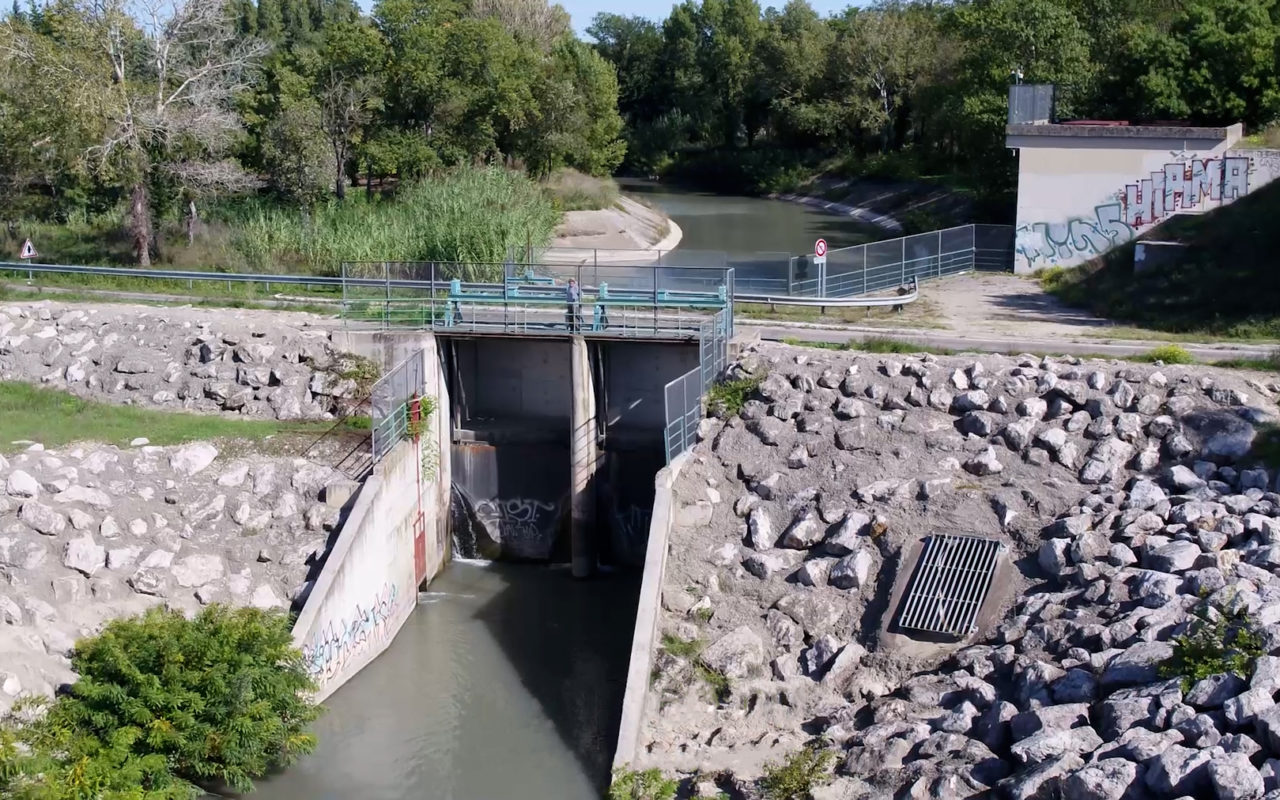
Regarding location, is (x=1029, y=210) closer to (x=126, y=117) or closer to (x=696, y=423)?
(x=696, y=423)

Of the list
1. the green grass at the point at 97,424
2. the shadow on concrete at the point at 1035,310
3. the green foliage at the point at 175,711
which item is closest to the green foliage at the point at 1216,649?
the green foliage at the point at 175,711

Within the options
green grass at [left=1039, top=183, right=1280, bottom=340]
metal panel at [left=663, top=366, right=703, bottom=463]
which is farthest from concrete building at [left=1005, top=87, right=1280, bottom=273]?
metal panel at [left=663, top=366, right=703, bottom=463]

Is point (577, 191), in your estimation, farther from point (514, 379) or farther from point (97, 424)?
point (97, 424)

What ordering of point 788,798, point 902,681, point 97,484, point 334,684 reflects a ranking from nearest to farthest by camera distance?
point 788,798 → point 902,681 → point 334,684 → point 97,484

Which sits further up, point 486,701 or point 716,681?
point 716,681

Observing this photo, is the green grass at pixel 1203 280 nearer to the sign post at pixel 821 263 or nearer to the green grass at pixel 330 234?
the sign post at pixel 821 263

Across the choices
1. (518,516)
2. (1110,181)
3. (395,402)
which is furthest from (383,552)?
(1110,181)

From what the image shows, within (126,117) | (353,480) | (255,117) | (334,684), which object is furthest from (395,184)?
(334,684)
